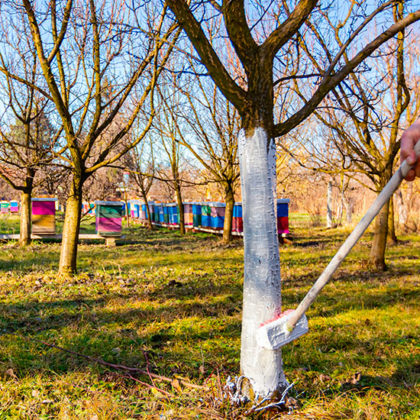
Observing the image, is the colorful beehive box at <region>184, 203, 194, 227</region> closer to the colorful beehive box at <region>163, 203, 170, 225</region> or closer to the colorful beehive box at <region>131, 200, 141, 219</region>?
the colorful beehive box at <region>163, 203, 170, 225</region>

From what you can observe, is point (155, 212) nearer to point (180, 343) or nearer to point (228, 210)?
point (228, 210)

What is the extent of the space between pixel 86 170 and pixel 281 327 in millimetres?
5400

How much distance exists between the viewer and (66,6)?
20.2 feet

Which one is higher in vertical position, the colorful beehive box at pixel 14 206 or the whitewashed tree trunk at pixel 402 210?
the colorful beehive box at pixel 14 206

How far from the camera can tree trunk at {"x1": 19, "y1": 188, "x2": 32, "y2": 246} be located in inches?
436

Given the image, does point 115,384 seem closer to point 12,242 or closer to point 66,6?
point 66,6

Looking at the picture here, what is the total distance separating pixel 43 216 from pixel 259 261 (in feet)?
38.8

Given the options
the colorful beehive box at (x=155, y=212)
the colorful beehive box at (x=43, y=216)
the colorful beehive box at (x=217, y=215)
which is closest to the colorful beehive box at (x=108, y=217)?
the colorful beehive box at (x=43, y=216)

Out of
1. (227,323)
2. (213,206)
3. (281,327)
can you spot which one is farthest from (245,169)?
(213,206)

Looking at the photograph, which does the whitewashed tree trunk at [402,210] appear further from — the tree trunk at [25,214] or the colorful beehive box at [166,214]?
the tree trunk at [25,214]

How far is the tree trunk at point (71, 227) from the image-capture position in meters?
6.86

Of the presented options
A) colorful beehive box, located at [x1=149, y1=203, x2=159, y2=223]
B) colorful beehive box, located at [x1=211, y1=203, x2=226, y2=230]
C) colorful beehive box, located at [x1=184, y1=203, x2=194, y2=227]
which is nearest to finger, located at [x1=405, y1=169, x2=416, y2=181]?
colorful beehive box, located at [x1=211, y1=203, x2=226, y2=230]

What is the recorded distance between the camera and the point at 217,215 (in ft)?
50.1

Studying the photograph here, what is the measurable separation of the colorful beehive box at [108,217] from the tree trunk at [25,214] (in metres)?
2.03
